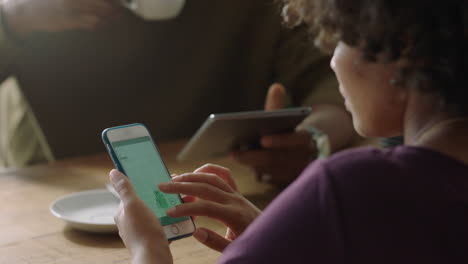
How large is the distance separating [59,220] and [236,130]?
1.34 ft

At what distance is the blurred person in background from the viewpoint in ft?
5.30

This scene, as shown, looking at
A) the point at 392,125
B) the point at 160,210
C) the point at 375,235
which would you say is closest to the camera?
the point at 375,235

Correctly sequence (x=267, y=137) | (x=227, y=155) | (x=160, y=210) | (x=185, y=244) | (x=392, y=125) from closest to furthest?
1. (x=392, y=125)
2. (x=160, y=210)
3. (x=185, y=244)
4. (x=267, y=137)
5. (x=227, y=155)

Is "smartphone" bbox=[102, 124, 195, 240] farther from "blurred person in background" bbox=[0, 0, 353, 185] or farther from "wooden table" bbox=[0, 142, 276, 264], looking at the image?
"blurred person in background" bbox=[0, 0, 353, 185]

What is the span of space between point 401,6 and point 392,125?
162 mm

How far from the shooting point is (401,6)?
49cm

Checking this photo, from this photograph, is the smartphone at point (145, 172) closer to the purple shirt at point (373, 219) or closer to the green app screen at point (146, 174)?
the green app screen at point (146, 174)

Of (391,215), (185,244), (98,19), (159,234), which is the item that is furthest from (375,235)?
(98,19)

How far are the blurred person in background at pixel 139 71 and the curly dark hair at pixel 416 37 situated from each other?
942 millimetres

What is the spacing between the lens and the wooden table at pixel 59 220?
0.80 meters

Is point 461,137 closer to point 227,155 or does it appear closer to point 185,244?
point 185,244

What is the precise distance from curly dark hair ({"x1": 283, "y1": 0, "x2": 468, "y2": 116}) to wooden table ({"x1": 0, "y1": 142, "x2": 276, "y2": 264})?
1.26ft

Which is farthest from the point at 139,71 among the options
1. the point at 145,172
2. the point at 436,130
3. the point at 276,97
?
the point at 436,130

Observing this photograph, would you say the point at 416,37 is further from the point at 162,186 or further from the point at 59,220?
the point at 59,220
